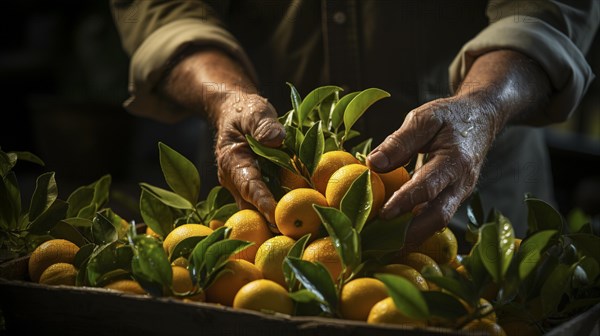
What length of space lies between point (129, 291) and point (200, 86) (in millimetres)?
506

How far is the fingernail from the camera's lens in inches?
33.0

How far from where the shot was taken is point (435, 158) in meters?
0.89

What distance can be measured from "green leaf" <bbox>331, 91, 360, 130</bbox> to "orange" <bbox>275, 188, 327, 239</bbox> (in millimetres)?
134

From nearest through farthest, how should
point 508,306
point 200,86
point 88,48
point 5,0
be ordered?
point 508,306 < point 200,86 < point 88,48 < point 5,0

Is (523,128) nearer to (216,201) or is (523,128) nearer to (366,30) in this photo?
(366,30)

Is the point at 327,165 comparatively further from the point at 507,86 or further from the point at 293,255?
the point at 507,86

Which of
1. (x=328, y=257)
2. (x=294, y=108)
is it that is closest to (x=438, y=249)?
(x=328, y=257)

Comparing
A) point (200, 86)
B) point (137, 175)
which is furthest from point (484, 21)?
point (137, 175)

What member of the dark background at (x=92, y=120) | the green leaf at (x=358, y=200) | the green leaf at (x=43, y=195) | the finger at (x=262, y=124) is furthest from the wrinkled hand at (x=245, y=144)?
the dark background at (x=92, y=120)

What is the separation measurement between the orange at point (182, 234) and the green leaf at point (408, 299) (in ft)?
0.87

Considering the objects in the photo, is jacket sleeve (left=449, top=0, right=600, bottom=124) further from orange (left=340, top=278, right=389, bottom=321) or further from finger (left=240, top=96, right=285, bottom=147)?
orange (left=340, top=278, right=389, bottom=321)

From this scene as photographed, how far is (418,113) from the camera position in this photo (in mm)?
888

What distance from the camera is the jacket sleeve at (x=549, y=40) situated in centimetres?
118

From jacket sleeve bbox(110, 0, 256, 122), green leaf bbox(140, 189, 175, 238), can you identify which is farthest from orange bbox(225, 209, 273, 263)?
jacket sleeve bbox(110, 0, 256, 122)
